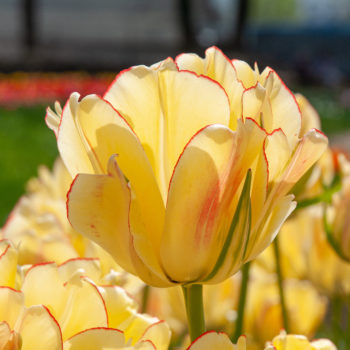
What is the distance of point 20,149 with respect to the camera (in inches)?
184

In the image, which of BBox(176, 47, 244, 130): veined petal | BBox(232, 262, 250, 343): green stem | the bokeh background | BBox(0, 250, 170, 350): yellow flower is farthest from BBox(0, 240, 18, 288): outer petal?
the bokeh background

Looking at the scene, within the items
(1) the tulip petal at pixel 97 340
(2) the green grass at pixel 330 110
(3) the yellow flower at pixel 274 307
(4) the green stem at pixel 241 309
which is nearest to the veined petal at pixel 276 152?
(1) the tulip petal at pixel 97 340

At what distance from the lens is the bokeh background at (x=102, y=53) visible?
5238 millimetres

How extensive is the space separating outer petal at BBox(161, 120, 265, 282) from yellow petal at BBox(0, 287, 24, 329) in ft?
0.22

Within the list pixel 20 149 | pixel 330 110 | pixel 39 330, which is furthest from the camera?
pixel 330 110

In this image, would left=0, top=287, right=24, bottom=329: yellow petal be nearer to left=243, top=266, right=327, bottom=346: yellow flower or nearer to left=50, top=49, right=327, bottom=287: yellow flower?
left=50, top=49, right=327, bottom=287: yellow flower

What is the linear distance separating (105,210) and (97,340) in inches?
2.4

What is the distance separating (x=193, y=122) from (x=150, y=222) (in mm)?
50

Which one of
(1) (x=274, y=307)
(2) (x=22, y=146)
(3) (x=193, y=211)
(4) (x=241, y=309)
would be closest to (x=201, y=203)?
(3) (x=193, y=211)

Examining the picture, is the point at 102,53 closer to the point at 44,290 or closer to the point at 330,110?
the point at 330,110

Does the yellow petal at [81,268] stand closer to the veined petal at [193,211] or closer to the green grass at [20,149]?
the veined petal at [193,211]

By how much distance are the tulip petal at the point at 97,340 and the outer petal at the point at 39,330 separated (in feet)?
0.03

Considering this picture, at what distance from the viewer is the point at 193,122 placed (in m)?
0.37

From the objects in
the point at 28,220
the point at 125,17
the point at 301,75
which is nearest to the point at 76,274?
the point at 28,220
